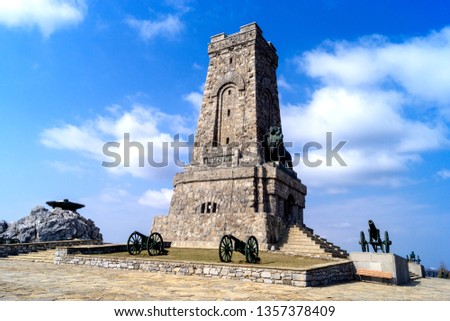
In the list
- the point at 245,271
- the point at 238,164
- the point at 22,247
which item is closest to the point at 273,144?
the point at 238,164

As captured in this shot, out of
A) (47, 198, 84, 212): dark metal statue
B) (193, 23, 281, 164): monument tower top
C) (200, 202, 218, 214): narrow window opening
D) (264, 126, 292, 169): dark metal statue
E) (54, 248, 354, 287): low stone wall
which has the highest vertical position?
(193, 23, 281, 164): monument tower top

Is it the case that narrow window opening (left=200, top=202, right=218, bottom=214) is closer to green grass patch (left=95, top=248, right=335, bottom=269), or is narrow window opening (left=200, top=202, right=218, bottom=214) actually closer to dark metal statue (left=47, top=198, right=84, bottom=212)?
green grass patch (left=95, top=248, right=335, bottom=269)

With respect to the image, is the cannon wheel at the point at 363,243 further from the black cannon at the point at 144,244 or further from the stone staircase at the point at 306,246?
the black cannon at the point at 144,244

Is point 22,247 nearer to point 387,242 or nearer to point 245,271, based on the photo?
point 245,271

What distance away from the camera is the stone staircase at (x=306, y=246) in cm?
1625

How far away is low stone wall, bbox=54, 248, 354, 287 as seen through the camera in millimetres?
9555

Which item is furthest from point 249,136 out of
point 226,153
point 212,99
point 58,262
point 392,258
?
point 58,262

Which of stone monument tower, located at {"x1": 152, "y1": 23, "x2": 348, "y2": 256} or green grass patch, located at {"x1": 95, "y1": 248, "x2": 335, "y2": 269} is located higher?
stone monument tower, located at {"x1": 152, "y1": 23, "x2": 348, "y2": 256}

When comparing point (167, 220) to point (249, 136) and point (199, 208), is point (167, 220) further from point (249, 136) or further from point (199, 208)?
point (249, 136)

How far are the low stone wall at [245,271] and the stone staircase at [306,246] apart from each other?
3.46 m

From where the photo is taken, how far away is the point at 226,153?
23.0 metres

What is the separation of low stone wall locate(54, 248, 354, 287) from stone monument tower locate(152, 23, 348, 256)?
6.27m

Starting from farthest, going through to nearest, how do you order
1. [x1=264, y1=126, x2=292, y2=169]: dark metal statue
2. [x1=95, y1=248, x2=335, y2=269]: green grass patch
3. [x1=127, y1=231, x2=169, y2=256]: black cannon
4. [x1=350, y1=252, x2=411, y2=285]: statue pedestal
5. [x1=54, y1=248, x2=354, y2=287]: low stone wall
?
1. [x1=264, y1=126, x2=292, y2=169]: dark metal statue
2. [x1=127, y1=231, x2=169, y2=256]: black cannon
3. [x1=350, y1=252, x2=411, y2=285]: statue pedestal
4. [x1=95, y1=248, x2=335, y2=269]: green grass patch
5. [x1=54, y1=248, x2=354, y2=287]: low stone wall

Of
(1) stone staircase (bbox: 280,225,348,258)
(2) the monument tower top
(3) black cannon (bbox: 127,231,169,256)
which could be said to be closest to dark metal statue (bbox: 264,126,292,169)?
(2) the monument tower top
